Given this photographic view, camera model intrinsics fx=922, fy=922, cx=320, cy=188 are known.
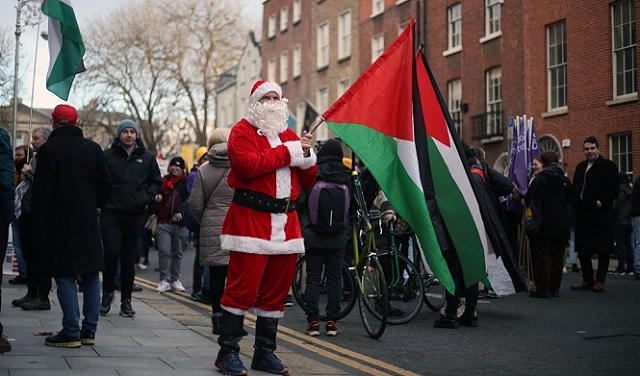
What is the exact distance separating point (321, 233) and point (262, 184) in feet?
8.93

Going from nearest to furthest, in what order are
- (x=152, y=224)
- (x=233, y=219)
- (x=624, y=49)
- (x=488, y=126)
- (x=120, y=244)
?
(x=233, y=219) < (x=120, y=244) < (x=152, y=224) < (x=624, y=49) < (x=488, y=126)

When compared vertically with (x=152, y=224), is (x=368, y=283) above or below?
below

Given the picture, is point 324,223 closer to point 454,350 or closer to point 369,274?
point 369,274

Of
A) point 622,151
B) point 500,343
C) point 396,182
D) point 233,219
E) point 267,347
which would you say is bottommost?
point 500,343

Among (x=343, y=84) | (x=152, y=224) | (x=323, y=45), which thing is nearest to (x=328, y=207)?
(x=152, y=224)

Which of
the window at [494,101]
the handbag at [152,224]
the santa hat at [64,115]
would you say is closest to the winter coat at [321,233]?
the santa hat at [64,115]

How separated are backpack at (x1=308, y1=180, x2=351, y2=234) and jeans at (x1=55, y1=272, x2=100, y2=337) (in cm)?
237

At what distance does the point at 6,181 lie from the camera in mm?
7168

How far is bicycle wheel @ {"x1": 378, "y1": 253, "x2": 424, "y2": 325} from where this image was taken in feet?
32.1

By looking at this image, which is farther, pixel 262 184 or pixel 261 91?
pixel 261 91

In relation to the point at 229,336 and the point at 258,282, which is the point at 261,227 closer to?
the point at 258,282

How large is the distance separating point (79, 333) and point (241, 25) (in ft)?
169

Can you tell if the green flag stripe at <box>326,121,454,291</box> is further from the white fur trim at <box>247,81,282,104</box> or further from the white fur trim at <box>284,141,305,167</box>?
the white fur trim at <box>284,141,305,167</box>

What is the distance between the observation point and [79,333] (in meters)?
7.40
